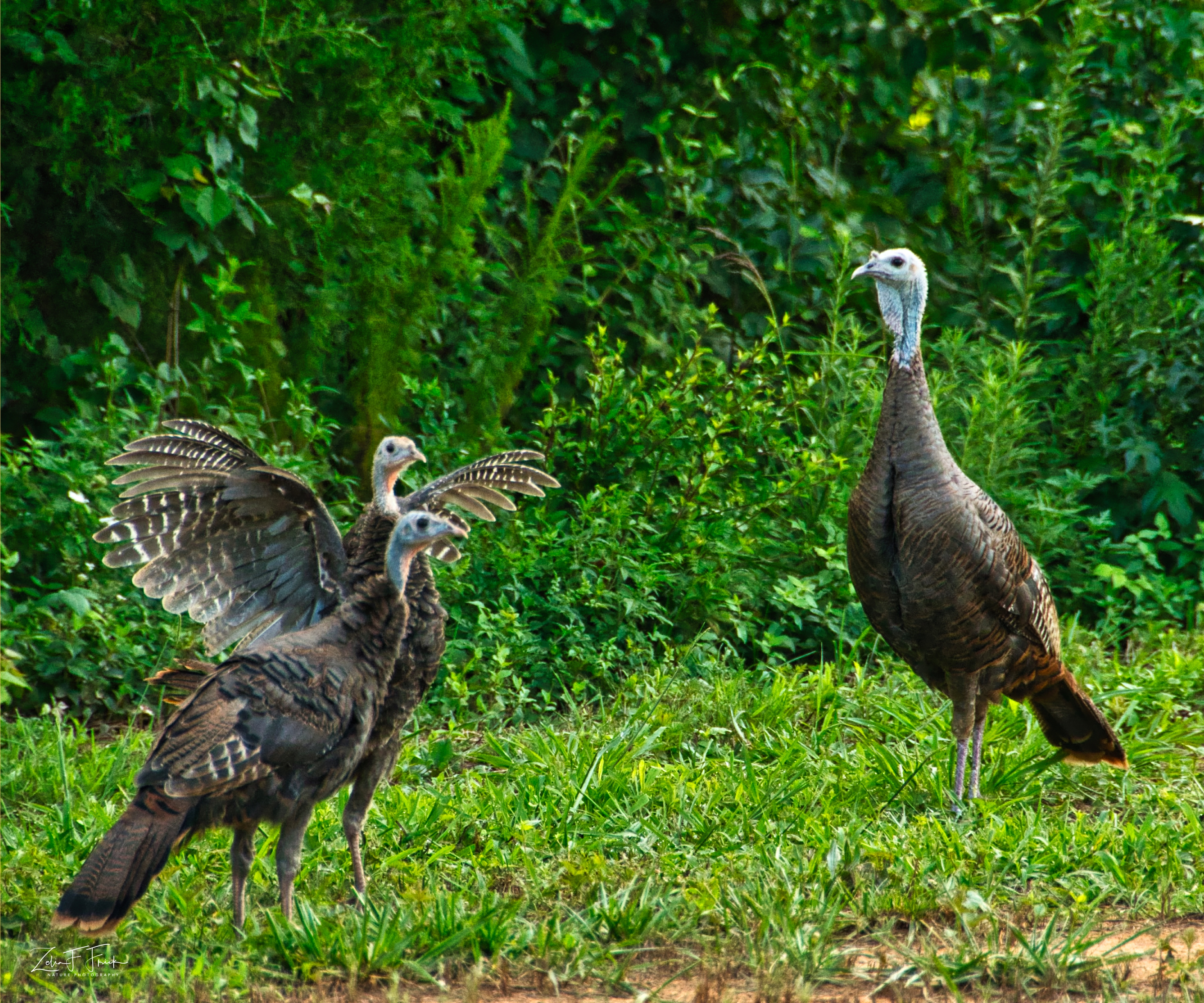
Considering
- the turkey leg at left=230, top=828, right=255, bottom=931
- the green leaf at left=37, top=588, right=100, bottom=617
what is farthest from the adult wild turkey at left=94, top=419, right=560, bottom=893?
the green leaf at left=37, top=588, right=100, bottom=617

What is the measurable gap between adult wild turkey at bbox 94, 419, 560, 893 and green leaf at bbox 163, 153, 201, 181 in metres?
1.98

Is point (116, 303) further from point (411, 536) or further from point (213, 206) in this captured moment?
point (411, 536)

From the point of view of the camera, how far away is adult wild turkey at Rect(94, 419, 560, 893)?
361 centimetres

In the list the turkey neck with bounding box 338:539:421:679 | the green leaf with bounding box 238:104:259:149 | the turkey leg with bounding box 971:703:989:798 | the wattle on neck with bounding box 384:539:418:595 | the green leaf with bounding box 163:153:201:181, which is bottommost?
the turkey leg with bounding box 971:703:989:798

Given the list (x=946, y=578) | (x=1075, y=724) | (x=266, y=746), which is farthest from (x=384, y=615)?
(x=1075, y=724)

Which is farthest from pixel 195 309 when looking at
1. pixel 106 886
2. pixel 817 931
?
pixel 817 931

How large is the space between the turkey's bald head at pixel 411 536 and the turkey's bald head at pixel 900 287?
5.76ft

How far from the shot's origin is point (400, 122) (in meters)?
6.36

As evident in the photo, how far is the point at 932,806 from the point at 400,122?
4.06 meters

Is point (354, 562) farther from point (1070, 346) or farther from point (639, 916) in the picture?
point (1070, 346)

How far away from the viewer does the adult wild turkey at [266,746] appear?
2.99m

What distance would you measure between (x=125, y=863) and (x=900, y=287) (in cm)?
294

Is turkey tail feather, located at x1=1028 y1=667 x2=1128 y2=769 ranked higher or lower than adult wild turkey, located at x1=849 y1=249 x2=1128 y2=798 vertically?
lower

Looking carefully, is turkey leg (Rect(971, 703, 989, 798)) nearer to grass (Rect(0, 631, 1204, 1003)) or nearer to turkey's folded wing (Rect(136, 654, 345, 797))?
grass (Rect(0, 631, 1204, 1003))
